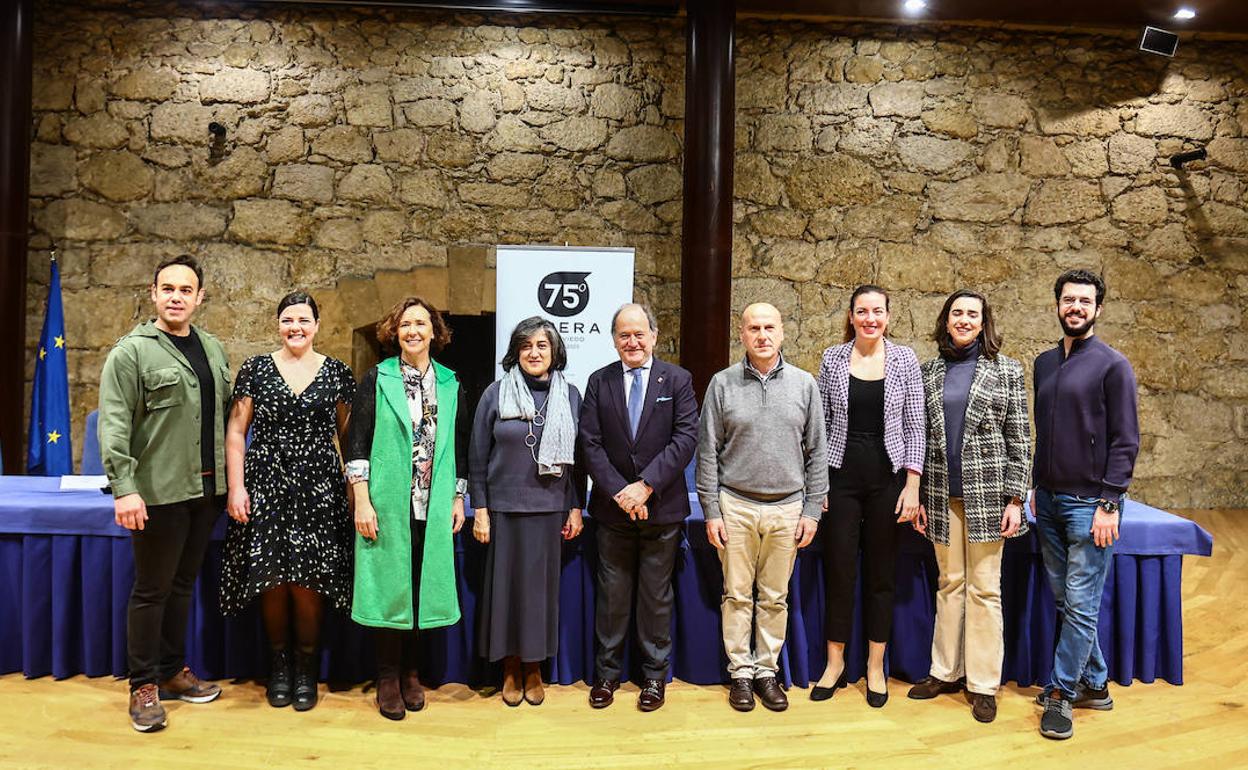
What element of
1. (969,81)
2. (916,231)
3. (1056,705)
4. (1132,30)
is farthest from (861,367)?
(1132,30)

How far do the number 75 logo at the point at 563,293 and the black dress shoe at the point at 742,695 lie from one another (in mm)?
2203

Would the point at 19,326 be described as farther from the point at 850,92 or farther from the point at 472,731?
the point at 850,92

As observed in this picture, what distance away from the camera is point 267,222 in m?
5.26

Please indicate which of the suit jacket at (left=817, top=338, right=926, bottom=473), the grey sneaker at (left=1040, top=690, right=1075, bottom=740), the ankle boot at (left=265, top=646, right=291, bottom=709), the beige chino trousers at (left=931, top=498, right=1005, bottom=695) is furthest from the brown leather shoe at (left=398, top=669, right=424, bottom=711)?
the grey sneaker at (left=1040, top=690, right=1075, bottom=740)

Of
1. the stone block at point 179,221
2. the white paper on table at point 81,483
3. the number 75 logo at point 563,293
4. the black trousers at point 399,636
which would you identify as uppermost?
the stone block at point 179,221

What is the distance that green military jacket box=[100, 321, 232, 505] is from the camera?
2438 millimetres

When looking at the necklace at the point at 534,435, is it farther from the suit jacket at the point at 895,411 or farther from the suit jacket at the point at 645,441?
the suit jacket at the point at 895,411

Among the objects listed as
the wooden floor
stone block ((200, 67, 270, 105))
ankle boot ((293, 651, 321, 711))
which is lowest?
the wooden floor

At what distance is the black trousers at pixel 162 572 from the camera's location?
8.37 feet

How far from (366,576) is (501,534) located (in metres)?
0.45

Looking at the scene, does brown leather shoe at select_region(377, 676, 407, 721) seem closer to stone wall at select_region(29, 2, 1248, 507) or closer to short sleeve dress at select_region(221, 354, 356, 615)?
short sleeve dress at select_region(221, 354, 356, 615)

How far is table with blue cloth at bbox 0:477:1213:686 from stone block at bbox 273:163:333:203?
9.04 ft

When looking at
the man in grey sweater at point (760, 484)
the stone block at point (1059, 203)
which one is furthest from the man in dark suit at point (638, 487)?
the stone block at point (1059, 203)

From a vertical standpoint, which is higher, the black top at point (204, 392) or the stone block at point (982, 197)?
the stone block at point (982, 197)
